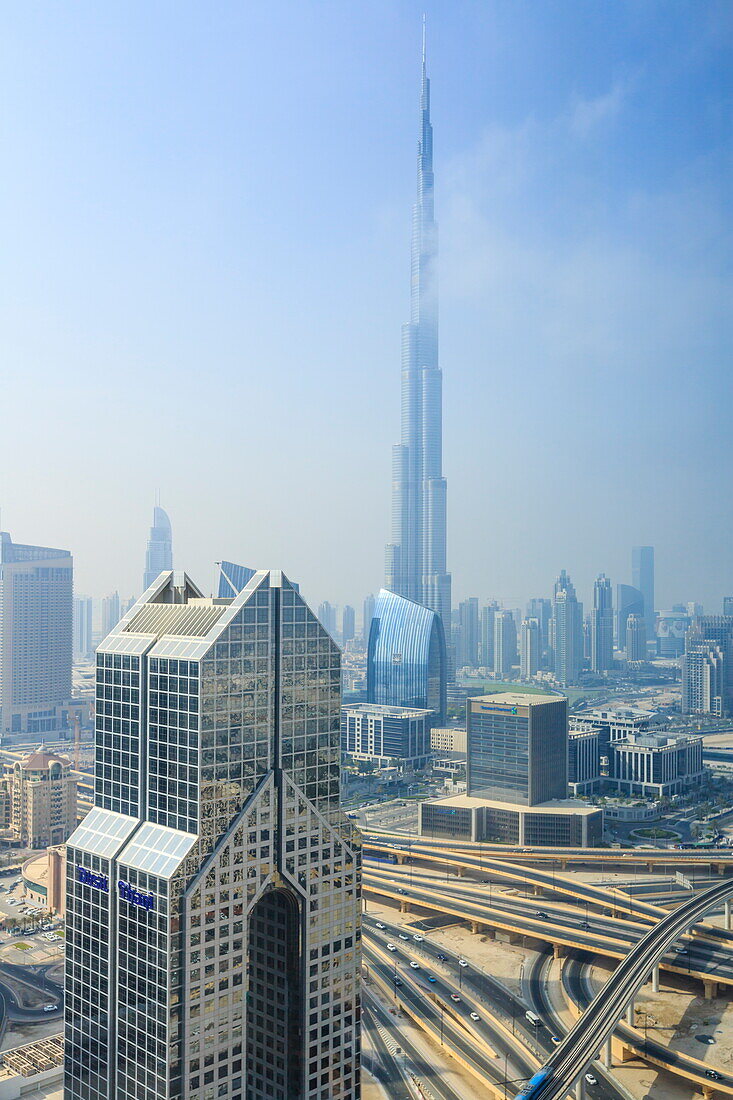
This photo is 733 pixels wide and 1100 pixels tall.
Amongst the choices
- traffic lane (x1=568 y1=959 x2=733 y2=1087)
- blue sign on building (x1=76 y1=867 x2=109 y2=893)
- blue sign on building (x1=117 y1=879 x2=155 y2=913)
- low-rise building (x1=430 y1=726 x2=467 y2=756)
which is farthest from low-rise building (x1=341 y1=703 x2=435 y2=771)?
blue sign on building (x1=117 y1=879 x2=155 y2=913)

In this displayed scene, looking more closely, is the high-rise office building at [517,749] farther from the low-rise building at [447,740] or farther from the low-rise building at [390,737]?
the low-rise building at [447,740]

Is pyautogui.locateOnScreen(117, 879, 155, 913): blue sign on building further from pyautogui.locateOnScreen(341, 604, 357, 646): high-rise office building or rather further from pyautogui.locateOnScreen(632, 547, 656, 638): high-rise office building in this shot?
pyautogui.locateOnScreen(341, 604, 357, 646): high-rise office building

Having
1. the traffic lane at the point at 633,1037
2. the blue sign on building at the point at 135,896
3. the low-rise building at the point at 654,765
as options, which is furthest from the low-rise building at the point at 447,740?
the blue sign on building at the point at 135,896

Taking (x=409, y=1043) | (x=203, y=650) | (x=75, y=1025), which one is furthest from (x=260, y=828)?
(x=409, y=1043)

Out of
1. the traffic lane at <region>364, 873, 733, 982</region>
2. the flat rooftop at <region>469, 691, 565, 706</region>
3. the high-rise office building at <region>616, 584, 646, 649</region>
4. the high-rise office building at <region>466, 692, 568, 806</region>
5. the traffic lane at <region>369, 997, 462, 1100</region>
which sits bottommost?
the traffic lane at <region>369, 997, 462, 1100</region>

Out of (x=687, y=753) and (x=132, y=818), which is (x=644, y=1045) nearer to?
(x=132, y=818)

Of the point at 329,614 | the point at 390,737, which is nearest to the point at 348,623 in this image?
the point at 329,614

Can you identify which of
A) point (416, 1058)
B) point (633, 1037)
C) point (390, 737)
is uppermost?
point (390, 737)

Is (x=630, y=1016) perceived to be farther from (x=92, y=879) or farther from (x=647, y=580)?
(x=647, y=580)
